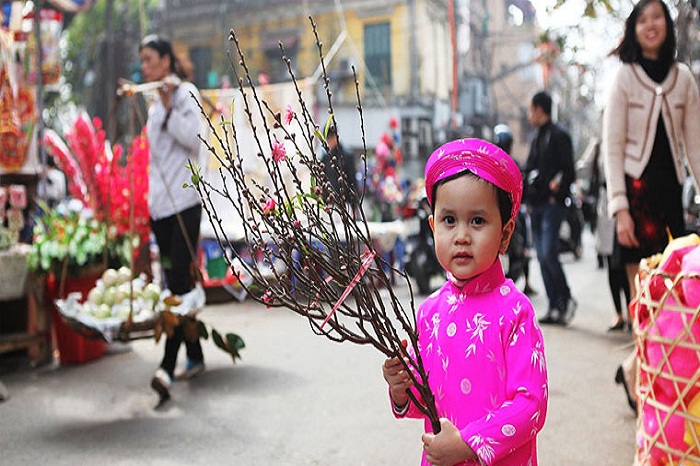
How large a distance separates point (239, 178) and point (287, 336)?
4.24 meters

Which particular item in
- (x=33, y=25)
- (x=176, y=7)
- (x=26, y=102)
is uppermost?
(x=176, y=7)

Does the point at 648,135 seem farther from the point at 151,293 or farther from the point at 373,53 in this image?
the point at 373,53

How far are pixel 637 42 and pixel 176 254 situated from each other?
2.62 m

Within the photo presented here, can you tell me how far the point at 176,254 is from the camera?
4270 millimetres

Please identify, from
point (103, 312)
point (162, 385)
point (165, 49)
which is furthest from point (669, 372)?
point (165, 49)

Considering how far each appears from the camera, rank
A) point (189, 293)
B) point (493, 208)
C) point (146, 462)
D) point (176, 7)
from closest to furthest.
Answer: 1. point (493, 208)
2. point (146, 462)
3. point (189, 293)
4. point (176, 7)

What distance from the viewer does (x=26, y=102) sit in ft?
18.4

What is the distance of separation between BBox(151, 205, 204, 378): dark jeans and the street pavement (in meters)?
0.30

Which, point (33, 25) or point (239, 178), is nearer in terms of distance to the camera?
point (239, 178)

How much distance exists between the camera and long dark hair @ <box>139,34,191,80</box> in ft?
14.1

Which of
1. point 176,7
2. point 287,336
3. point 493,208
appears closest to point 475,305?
point 493,208

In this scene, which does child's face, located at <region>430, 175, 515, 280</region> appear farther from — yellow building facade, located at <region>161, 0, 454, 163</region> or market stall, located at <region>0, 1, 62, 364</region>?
yellow building facade, located at <region>161, 0, 454, 163</region>

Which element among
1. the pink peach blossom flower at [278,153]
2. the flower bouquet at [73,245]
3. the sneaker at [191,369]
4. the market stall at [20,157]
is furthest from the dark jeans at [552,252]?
the pink peach blossom flower at [278,153]

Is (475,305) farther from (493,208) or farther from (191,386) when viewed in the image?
(191,386)
